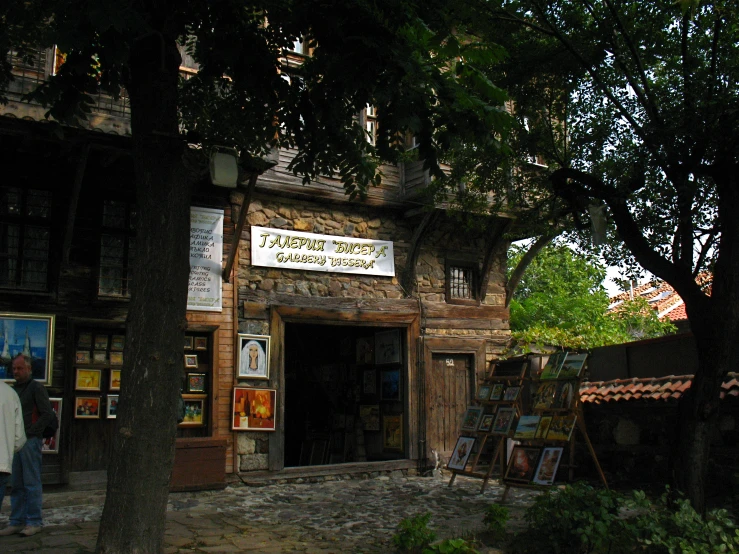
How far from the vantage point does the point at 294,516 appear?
8344mm

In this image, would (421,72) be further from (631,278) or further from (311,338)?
(311,338)

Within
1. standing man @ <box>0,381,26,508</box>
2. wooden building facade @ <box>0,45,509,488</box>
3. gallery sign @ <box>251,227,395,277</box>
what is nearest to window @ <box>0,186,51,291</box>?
wooden building facade @ <box>0,45,509,488</box>

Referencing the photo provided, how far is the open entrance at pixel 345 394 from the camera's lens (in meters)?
12.9

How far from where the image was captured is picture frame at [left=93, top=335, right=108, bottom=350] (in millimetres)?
10172

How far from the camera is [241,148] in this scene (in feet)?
29.0

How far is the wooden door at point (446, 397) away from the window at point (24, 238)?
21.3 ft

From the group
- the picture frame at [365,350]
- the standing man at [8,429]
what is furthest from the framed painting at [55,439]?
the picture frame at [365,350]

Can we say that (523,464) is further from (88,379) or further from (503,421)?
(88,379)

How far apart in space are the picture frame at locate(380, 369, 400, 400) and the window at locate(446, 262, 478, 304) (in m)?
1.70

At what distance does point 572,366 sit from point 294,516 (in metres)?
3.89

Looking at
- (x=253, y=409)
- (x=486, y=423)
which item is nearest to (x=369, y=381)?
(x=253, y=409)

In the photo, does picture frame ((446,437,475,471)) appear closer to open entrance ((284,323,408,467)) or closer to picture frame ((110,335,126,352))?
open entrance ((284,323,408,467))

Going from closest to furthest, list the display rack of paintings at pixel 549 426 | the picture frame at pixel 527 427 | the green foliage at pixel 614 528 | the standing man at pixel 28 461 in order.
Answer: the green foliage at pixel 614 528 → the standing man at pixel 28 461 → the display rack of paintings at pixel 549 426 → the picture frame at pixel 527 427

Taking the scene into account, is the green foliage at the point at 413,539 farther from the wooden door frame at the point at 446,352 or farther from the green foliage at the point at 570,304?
the green foliage at the point at 570,304
